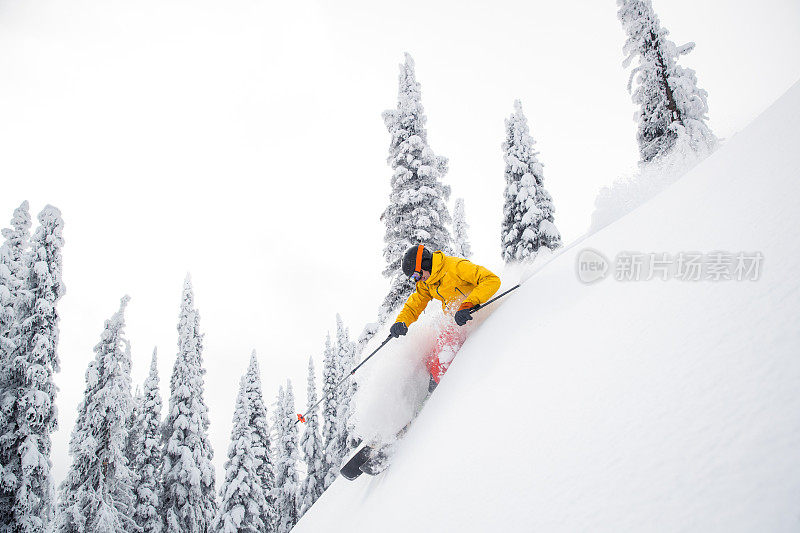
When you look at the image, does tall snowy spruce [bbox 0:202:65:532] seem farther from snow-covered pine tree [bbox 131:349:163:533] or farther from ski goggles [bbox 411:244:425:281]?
ski goggles [bbox 411:244:425:281]

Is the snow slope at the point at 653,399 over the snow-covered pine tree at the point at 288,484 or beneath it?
over

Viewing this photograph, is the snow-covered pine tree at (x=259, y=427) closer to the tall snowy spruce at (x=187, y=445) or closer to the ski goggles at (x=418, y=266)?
the tall snowy spruce at (x=187, y=445)

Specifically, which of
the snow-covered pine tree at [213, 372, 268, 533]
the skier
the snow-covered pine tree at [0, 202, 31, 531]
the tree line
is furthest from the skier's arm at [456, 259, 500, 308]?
the snow-covered pine tree at [213, 372, 268, 533]

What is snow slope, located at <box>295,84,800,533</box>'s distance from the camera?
958 mm

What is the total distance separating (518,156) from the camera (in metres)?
18.1

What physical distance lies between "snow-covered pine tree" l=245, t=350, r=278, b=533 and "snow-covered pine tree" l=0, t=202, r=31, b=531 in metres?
12.9

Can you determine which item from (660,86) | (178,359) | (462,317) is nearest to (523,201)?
(660,86)

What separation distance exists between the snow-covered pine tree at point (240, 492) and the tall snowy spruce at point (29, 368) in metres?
9.61

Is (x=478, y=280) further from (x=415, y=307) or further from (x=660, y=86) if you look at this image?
(x=660, y=86)

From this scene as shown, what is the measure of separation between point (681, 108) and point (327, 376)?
86.1 ft

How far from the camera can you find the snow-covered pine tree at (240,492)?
21.7 m

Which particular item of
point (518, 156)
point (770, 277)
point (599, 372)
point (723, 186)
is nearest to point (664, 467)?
point (599, 372)

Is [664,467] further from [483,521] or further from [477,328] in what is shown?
[477,328]

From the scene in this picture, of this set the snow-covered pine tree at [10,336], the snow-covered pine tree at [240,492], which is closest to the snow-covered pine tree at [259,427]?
the snow-covered pine tree at [240,492]
